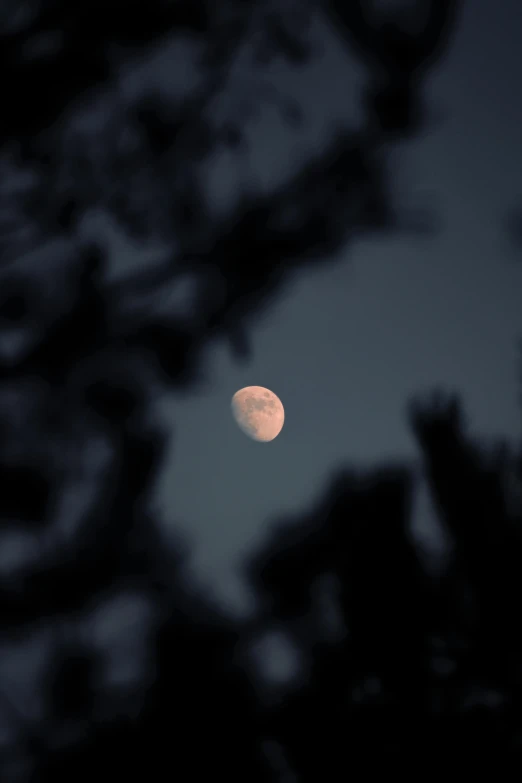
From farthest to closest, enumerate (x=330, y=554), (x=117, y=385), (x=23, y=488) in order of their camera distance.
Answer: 1. (x=330, y=554)
2. (x=117, y=385)
3. (x=23, y=488)

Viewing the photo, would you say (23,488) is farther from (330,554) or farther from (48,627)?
(330,554)

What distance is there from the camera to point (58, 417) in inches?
65.8

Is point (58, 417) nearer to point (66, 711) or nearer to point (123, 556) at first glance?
point (123, 556)

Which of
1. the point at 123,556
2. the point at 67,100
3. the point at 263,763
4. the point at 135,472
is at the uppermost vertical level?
the point at 67,100

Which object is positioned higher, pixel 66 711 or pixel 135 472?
pixel 135 472

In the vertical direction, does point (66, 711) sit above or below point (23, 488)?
below

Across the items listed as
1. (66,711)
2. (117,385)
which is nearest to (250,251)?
(117,385)

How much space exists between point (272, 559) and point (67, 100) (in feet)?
4.78

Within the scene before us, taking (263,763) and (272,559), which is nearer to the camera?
(272,559)

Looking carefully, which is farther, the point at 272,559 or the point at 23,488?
the point at 272,559

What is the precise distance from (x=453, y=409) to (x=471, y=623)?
74cm

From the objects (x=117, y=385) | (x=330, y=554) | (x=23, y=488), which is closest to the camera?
(x=23, y=488)

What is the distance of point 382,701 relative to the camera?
6.32 ft

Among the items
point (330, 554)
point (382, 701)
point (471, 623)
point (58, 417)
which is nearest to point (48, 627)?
point (58, 417)
